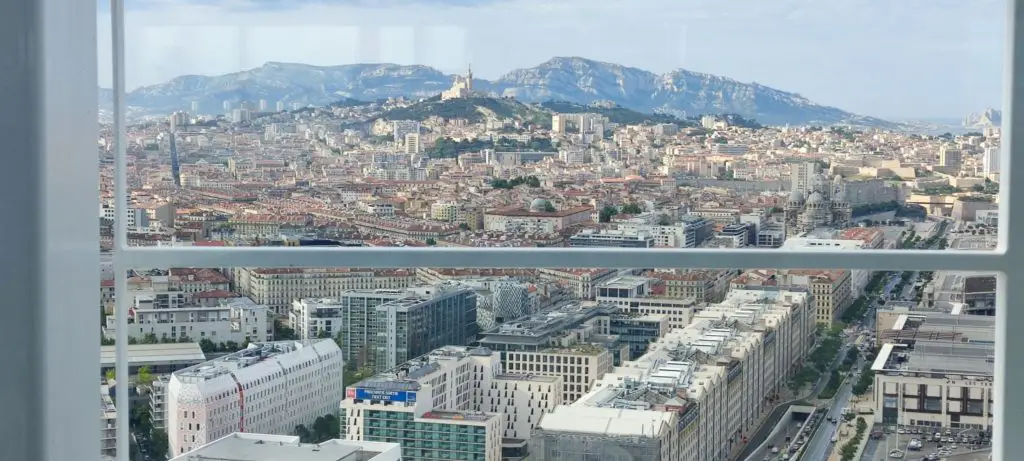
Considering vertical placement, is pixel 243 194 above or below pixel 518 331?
above

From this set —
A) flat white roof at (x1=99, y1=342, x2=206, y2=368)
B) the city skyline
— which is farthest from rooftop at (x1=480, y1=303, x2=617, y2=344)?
flat white roof at (x1=99, y1=342, x2=206, y2=368)

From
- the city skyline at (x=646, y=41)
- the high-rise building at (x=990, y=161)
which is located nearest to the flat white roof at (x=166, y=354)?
the city skyline at (x=646, y=41)

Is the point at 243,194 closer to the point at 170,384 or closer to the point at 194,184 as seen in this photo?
the point at 194,184

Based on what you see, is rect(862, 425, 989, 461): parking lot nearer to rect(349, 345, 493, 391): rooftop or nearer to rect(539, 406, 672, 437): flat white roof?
rect(539, 406, 672, 437): flat white roof

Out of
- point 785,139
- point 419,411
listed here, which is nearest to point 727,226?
point 785,139

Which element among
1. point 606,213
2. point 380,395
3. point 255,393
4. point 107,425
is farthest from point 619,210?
point 107,425

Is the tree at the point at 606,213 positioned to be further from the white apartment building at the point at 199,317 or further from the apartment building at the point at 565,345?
the white apartment building at the point at 199,317

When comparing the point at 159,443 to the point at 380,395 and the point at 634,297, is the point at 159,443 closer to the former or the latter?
the point at 380,395
